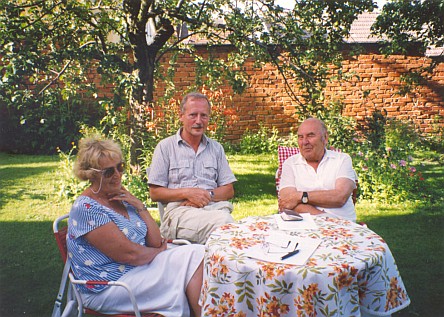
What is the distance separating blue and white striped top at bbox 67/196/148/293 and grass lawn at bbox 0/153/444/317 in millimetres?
1238

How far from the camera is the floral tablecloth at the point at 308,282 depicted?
202 centimetres

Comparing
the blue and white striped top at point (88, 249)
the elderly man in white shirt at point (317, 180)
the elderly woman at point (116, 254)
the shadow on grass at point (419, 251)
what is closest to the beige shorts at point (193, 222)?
the elderly man in white shirt at point (317, 180)

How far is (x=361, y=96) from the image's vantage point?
1046cm

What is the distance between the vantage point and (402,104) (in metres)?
10.6

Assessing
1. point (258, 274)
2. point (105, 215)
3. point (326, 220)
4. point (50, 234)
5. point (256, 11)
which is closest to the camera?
point (258, 274)

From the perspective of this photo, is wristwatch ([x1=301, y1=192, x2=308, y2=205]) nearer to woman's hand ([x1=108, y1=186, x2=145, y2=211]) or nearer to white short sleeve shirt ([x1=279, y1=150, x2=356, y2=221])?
white short sleeve shirt ([x1=279, y1=150, x2=356, y2=221])

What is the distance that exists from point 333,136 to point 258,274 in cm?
502

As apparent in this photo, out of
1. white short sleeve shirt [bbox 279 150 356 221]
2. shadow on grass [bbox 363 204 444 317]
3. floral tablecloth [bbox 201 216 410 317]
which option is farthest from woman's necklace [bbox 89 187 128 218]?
shadow on grass [bbox 363 204 444 317]

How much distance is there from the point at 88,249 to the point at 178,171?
53.4 inches

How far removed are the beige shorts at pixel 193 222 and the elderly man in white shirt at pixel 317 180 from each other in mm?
522

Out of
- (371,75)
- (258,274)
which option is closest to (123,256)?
(258,274)

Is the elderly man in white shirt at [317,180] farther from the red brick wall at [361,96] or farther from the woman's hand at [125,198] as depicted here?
the red brick wall at [361,96]

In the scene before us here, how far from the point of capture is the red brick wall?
10.0 m

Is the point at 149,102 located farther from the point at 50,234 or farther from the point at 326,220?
the point at 326,220
